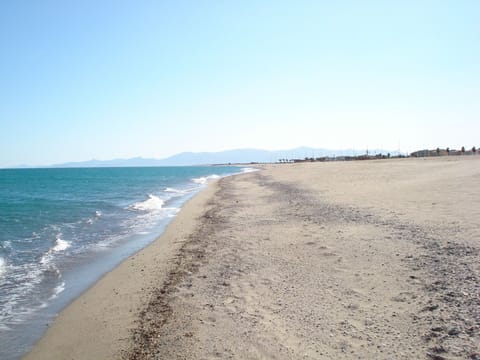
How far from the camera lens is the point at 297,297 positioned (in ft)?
20.2

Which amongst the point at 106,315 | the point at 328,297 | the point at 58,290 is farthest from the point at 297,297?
the point at 58,290

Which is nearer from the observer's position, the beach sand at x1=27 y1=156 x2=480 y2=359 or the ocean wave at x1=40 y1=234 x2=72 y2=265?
the beach sand at x1=27 y1=156 x2=480 y2=359

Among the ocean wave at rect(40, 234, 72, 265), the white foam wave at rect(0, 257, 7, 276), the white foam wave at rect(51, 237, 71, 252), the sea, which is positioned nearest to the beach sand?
the sea

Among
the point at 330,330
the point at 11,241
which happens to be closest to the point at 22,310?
the point at 330,330

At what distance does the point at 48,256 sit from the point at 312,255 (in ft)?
29.5

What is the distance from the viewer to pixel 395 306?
5.40 metres

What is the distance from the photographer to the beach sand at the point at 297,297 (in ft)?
15.2

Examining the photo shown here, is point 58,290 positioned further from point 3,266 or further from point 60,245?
point 60,245

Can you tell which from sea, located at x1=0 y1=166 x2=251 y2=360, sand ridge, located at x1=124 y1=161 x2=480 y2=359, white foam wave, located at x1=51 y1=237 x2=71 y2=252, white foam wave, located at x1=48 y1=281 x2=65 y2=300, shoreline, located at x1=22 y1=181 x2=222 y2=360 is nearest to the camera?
sand ridge, located at x1=124 y1=161 x2=480 y2=359

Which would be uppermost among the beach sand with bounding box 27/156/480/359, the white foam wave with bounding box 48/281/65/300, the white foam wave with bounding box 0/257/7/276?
the beach sand with bounding box 27/156/480/359

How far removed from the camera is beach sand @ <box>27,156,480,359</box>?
15.2 feet

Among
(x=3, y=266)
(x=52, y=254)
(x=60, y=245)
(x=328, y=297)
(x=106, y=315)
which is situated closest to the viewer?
(x=328, y=297)

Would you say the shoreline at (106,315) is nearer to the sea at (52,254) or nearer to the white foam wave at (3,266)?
the sea at (52,254)

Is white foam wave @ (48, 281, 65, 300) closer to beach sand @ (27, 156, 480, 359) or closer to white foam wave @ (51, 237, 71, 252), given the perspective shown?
beach sand @ (27, 156, 480, 359)
